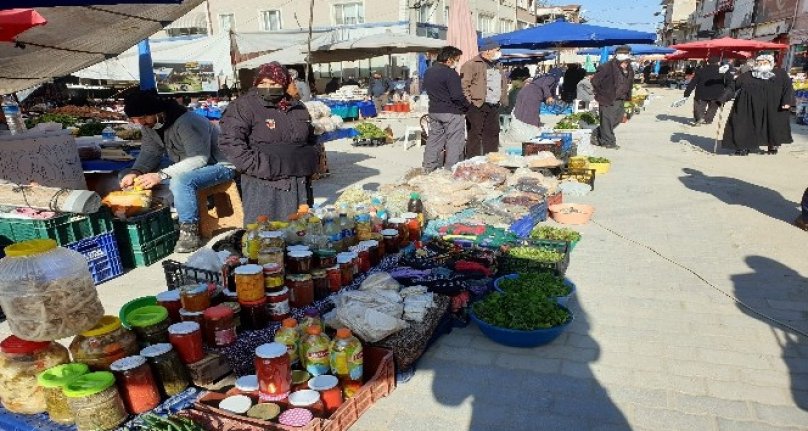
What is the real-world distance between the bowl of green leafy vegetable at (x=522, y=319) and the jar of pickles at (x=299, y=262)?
129cm

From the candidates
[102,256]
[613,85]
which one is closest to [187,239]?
[102,256]

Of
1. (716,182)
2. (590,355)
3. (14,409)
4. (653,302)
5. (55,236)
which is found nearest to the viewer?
(14,409)

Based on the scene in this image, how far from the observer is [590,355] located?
356cm

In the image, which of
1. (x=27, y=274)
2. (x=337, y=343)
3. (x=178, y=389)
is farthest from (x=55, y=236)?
(x=337, y=343)

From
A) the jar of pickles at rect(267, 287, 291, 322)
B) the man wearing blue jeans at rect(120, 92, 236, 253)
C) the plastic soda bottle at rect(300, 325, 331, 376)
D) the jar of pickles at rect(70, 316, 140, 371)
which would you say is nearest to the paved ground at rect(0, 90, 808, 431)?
the plastic soda bottle at rect(300, 325, 331, 376)

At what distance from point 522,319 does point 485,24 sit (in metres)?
35.3

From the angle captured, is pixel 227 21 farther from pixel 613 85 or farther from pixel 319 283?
pixel 319 283

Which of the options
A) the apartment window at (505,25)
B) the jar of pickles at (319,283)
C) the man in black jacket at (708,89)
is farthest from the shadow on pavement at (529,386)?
the apartment window at (505,25)

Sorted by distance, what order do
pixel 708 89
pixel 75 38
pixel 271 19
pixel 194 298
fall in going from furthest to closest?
pixel 271 19 → pixel 708 89 → pixel 75 38 → pixel 194 298

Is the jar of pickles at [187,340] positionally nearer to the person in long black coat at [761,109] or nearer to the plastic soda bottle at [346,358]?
the plastic soda bottle at [346,358]

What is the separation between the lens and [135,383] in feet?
7.89

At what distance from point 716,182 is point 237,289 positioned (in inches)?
328

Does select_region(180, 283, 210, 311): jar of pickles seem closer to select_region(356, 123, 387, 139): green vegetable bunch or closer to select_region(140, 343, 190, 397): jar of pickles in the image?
select_region(140, 343, 190, 397): jar of pickles

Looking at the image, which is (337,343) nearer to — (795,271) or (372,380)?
Result: (372,380)
